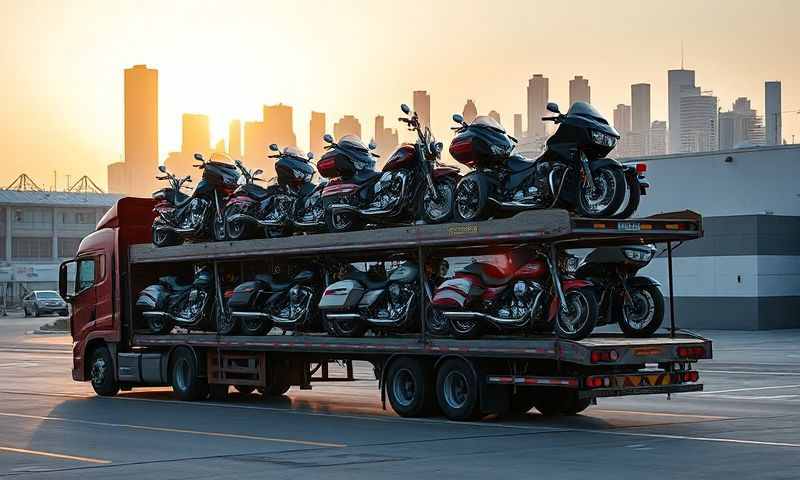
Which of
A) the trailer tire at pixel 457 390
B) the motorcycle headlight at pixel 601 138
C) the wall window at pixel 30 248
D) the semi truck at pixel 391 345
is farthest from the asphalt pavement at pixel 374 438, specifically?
the wall window at pixel 30 248

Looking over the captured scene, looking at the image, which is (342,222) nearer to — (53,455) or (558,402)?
(558,402)

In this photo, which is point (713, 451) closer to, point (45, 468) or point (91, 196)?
point (45, 468)

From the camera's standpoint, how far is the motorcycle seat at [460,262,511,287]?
61.3ft

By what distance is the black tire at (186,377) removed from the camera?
79.1ft

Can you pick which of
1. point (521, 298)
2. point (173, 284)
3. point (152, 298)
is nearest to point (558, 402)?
point (521, 298)

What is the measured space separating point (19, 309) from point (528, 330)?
313 ft

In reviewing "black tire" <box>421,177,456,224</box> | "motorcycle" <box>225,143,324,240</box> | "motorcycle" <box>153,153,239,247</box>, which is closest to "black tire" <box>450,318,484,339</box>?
"black tire" <box>421,177,456,224</box>

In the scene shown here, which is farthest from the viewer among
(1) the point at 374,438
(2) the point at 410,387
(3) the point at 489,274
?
(2) the point at 410,387

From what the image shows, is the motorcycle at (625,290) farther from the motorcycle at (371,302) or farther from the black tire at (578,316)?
the motorcycle at (371,302)

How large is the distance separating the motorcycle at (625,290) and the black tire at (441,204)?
193cm

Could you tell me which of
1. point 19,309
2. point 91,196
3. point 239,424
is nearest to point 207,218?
point 239,424

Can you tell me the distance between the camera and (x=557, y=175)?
60.3ft

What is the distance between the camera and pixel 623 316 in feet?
63.2

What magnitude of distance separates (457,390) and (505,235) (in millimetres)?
2384
